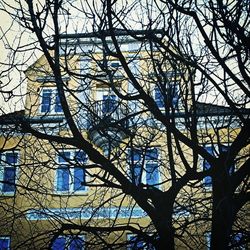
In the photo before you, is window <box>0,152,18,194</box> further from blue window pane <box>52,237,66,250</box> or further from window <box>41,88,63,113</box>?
blue window pane <box>52,237,66,250</box>

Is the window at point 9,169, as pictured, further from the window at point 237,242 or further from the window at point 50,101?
the window at point 237,242

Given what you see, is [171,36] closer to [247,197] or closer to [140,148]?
[140,148]

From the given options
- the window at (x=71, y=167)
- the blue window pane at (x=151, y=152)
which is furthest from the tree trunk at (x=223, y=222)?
the window at (x=71, y=167)

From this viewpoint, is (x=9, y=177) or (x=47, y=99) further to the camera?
(x=9, y=177)

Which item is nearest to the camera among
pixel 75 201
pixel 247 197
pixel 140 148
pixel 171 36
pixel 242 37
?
pixel 242 37

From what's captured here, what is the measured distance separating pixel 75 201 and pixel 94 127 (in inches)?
368

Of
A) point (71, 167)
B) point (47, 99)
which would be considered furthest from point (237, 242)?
point (47, 99)

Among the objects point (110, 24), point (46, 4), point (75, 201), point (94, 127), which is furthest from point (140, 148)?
point (75, 201)

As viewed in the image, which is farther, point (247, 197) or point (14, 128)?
point (14, 128)

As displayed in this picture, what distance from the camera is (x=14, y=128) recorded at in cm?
691

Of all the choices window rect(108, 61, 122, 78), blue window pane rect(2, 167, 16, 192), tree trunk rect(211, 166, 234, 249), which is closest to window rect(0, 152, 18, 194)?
blue window pane rect(2, 167, 16, 192)

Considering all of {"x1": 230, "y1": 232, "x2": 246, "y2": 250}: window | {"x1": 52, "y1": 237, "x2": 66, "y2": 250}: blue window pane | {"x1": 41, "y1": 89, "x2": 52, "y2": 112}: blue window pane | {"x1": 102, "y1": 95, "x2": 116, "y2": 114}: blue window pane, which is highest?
{"x1": 41, "y1": 89, "x2": 52, "y2": 112}: blue window pane

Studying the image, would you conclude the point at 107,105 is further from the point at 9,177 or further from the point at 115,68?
the point at 9,177

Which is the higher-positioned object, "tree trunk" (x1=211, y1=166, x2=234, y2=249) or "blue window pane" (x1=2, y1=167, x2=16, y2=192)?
"blue window pane" (x1=2, y1=167, x2=16, y2=192)
